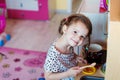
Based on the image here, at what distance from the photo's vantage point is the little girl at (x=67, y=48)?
82 centimetres

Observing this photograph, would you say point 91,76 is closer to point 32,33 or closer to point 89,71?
point 89,71

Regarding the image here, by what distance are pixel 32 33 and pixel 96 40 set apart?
3.76 ft

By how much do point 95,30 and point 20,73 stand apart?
0.74 meters

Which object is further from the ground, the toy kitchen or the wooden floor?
the toy kitchen

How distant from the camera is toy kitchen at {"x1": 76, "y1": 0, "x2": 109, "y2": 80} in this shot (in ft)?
2.90

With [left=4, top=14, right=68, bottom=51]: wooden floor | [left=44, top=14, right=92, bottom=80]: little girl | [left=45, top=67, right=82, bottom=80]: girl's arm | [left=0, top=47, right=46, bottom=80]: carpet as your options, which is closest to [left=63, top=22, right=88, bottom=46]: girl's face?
[left=44, top=14, right=92, bottom=80]: little girl

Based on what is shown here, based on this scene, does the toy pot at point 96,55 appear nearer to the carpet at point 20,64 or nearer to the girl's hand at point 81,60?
the girl's hand at point 81,60

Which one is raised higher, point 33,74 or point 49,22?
point 49,22

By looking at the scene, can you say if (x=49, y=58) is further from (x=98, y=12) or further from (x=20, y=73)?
(x=20, y=73)

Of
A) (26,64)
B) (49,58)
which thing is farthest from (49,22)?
(49,58)

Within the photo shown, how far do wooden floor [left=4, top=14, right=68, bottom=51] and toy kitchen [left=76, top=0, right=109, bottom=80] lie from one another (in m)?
0.79

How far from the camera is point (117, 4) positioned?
0.53 meters

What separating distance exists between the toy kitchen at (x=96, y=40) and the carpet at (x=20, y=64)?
0.56m

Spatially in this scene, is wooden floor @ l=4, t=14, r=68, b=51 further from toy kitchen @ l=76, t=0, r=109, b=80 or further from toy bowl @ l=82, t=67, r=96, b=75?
toy bowl @ l=82, t=67, r=96, b=75
